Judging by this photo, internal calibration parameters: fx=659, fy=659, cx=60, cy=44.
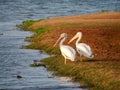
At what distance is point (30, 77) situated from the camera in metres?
24.3

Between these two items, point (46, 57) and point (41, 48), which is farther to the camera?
point (41, 48)

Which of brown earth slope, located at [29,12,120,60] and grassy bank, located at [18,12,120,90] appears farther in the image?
brown earth slope, located at [29,12,120,60]

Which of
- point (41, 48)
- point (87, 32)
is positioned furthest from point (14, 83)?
point (87, 32)

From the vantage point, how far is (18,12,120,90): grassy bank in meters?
22.3

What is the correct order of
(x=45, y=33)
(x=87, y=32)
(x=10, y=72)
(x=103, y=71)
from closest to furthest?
(x=103, y=71)
(x=10, y=72)
(x=87, y=32)
(x=45, y=33)

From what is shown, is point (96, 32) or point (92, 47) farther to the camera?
point (96, 32)

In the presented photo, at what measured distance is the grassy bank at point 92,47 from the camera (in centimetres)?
2233

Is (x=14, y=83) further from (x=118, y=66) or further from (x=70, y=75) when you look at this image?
(x=118, y=66)

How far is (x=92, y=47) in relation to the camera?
1162 inches

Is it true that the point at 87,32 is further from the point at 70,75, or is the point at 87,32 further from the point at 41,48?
the point at 70,75

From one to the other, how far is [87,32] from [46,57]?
5.93 meters

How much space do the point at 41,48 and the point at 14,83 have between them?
30.9ft

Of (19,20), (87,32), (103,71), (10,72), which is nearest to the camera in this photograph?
(103,71)

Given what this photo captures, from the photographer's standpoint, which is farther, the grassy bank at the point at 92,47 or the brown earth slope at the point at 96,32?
the brown earth slope at the point at 96,32
